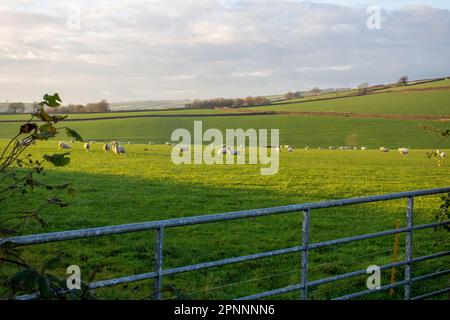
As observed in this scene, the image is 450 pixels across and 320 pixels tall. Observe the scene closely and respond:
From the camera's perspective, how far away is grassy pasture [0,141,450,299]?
816 centimetres

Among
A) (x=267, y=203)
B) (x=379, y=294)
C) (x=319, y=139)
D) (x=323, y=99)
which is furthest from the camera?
(x=323, y=99)

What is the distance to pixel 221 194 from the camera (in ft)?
60.7

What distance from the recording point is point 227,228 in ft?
40.0

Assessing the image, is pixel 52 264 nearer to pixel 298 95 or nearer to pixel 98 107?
pixel 98 107

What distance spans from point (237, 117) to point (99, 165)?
6809 centimetres

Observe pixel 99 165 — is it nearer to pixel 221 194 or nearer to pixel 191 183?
pixel 191 183

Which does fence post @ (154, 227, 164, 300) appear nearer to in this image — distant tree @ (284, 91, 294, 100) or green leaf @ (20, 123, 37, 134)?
green leaf @ (20, 123, 37, 134)

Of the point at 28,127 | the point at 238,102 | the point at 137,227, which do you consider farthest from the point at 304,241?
the point at 238,102

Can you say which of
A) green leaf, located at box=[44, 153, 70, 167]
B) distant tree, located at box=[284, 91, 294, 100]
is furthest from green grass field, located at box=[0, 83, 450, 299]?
distant tree, located at box=[284, 91, 294, 100]

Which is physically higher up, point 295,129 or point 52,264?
point 52,264

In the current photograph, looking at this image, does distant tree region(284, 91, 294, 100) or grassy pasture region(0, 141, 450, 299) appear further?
distant tree region(284, 91, 294, 100)

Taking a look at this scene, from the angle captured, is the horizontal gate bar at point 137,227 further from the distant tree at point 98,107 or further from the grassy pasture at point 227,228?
the distant tree at point 98,107
